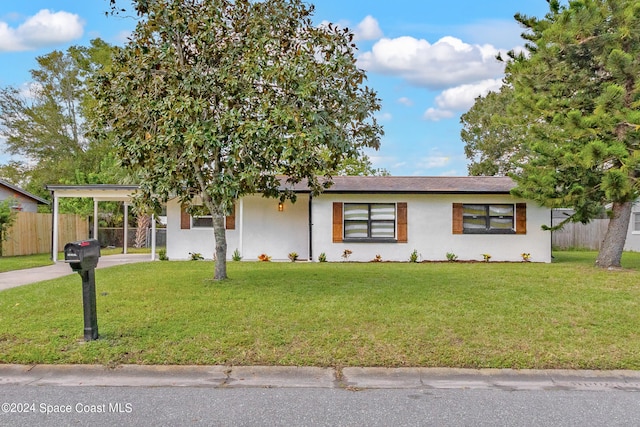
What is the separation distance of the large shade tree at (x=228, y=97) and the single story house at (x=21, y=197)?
56.2 feet

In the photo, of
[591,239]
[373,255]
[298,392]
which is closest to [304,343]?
[298,392]

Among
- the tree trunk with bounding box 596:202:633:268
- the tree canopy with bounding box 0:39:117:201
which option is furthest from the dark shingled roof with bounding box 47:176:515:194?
the tree canopy with bounding box 0:39:117:201

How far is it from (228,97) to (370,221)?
8.52 m

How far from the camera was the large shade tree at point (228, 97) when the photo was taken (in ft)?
25.6

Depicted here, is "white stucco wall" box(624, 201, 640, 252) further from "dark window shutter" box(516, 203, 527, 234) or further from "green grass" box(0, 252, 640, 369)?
"green grass" box(0, 252, 640, 369)

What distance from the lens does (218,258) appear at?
979 cm

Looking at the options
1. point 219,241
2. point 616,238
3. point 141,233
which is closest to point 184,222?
point 219,241

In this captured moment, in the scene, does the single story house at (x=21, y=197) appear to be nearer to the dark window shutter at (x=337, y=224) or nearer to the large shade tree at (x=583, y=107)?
the dark window shutter at (x=337, y=224)

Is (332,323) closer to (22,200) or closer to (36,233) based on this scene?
(36,233)

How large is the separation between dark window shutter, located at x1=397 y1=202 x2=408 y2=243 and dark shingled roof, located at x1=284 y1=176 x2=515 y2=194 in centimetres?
61

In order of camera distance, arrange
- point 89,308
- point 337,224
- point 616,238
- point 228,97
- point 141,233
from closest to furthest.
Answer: point 89,308, point 228,97, point 616,238, point 337,224, point 141,233

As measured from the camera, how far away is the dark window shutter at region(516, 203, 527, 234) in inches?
622

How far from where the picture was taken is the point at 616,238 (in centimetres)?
1266

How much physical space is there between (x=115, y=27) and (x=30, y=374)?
7.03 m
